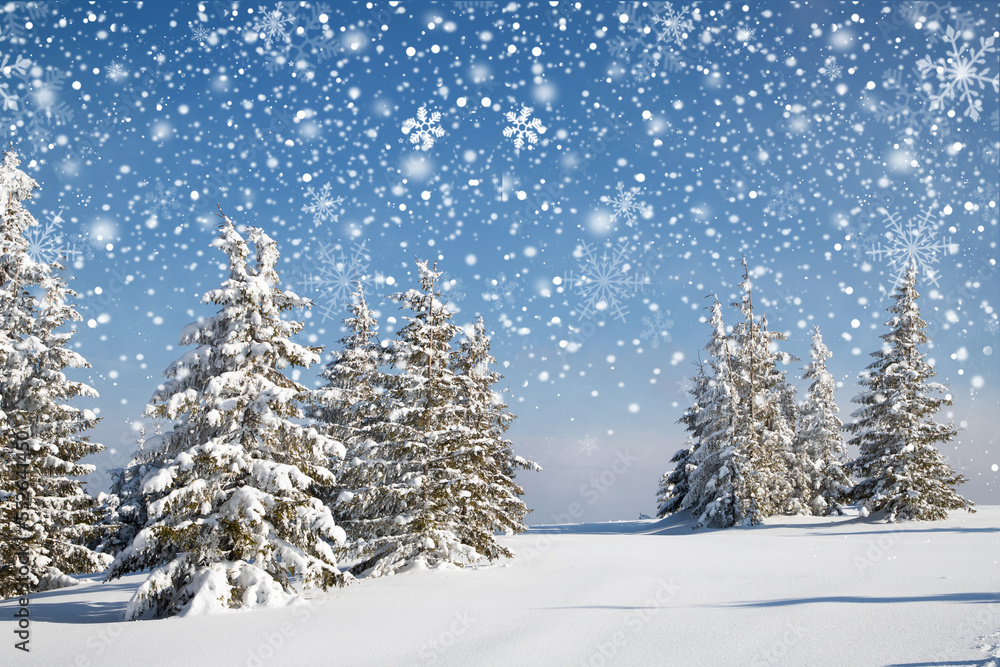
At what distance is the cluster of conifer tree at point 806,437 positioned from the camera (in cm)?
2616

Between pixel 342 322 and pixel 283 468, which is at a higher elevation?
pixel 342 322

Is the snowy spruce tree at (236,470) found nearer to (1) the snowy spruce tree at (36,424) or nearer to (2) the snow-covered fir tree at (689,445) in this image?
(1) the snowy spruce tree at (36,424)

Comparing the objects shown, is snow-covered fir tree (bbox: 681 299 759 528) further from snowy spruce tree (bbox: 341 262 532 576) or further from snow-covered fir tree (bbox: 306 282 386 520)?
snow-covered fir tree (bbox: 306 282 386 520)

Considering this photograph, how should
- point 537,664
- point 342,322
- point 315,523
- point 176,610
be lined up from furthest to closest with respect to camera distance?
point 342,322 → point 315,523 → point 176,610 → point 537,664

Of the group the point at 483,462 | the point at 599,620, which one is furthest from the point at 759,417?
the point at 599,620

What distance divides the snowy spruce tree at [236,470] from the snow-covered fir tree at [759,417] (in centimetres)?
2378

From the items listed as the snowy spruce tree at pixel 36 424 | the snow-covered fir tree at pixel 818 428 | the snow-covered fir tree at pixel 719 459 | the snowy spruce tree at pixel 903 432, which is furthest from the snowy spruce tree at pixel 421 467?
the snow-covered fir tree at pixel 818 428

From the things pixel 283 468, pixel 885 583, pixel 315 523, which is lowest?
pixel 885 583

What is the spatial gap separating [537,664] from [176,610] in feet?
26.6

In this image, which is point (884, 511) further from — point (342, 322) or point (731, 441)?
point (342, 322)

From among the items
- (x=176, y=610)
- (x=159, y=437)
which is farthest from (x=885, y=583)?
(x=159, y=437)

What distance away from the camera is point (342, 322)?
25.9 metres

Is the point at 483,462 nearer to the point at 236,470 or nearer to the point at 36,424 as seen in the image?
the point at 236,470

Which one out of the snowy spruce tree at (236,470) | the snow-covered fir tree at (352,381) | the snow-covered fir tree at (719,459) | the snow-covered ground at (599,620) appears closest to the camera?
the snow-covered ground at (599,620)
